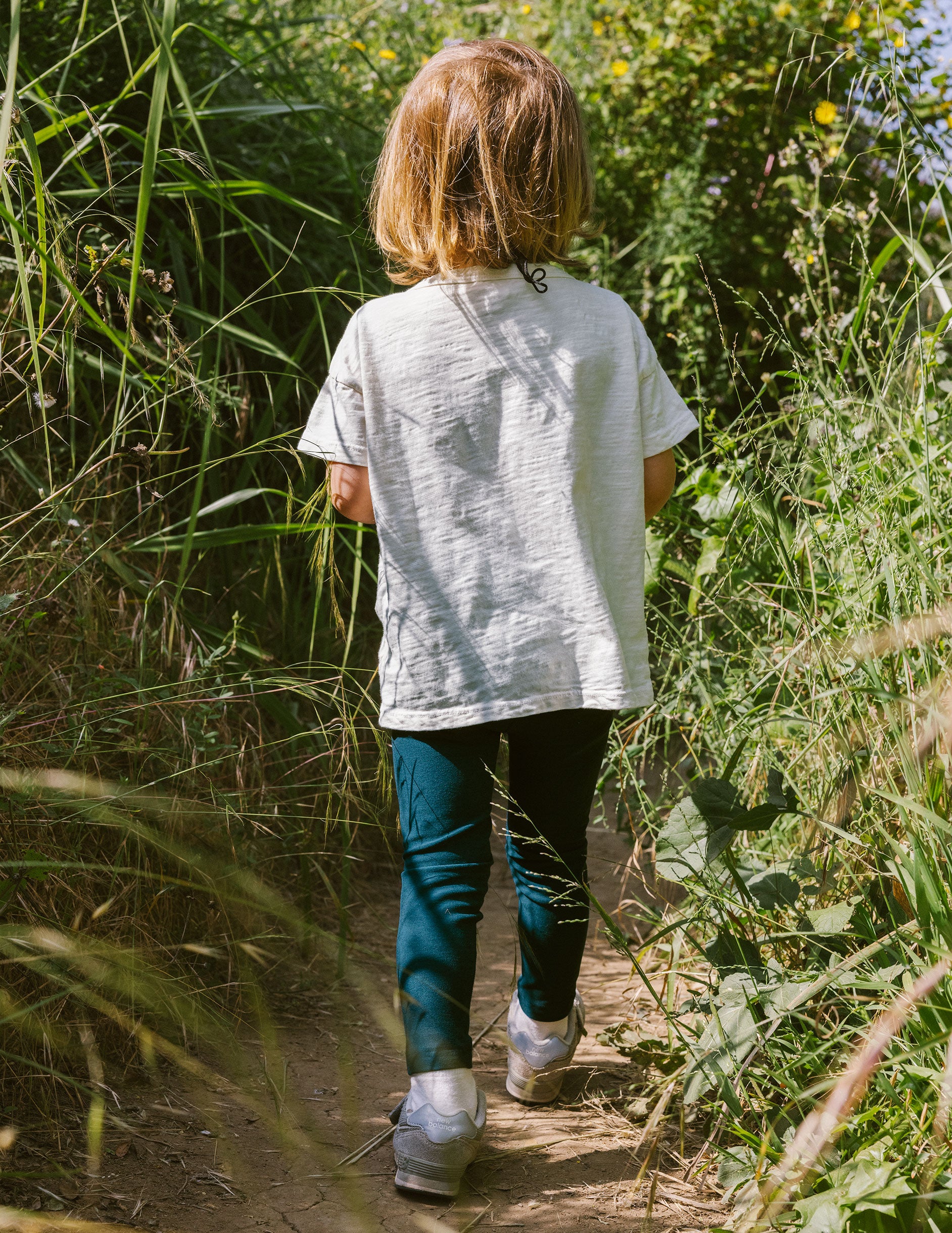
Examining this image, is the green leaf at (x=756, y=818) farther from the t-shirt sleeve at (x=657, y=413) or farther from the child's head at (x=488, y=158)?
the child's head at (x=488, y=158)

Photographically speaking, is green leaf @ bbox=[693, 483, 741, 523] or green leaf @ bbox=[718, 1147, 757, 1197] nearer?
green leaf @ bbox=[718, 1147, 757, 1197]

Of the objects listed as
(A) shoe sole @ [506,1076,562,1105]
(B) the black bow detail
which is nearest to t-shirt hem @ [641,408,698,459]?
(B) the black bow detail

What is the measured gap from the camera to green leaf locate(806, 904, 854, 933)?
4.87ft

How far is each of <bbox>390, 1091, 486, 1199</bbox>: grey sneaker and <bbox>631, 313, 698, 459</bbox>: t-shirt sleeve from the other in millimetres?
1000

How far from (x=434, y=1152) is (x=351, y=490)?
95 cm

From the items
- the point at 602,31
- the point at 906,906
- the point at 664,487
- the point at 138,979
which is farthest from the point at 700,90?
the point at 138,979

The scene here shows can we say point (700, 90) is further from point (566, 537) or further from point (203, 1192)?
point (203, 1192)

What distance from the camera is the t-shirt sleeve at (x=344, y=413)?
1548 millimetres

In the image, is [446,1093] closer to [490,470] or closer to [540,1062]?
[540,1062]

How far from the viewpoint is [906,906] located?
5.25 ft

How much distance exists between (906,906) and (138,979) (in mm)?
1159

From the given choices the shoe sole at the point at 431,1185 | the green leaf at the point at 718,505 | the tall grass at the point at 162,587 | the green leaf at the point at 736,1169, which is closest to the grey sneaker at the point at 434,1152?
the shoe sole at the point at 431,1185

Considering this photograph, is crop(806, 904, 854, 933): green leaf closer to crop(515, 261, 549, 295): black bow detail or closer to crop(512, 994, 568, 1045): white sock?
crop(512, 994, 568, 1045): white sock

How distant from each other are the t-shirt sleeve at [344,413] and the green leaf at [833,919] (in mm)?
910
